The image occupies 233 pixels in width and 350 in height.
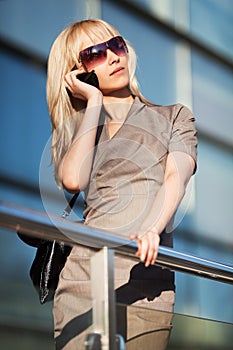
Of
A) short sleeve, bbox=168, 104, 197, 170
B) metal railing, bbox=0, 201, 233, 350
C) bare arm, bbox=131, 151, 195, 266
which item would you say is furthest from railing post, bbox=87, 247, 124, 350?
short sleeve, bbox=168, 104, 197, 170

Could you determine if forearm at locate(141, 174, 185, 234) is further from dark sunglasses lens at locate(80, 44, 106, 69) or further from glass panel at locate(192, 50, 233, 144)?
glass panel at locate(192, 50, 233, 144)

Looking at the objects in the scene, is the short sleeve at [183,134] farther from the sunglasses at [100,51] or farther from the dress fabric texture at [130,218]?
the sunglasses at [100,51]

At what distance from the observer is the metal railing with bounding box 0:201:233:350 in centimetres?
199

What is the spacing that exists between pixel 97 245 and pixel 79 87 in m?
0.60

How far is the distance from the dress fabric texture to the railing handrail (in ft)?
0.16

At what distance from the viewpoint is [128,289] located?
237 centimetres

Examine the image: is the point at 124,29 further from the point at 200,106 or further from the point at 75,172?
the point at 75,172

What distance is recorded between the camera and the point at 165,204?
2385 millimetres

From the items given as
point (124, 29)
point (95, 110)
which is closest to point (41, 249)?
point (95, 110)

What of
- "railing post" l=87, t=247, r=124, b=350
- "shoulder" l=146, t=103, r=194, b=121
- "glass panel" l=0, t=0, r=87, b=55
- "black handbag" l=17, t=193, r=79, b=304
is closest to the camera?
"railing post" l=87, t=247, r=124, b=350

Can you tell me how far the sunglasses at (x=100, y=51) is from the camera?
2.63m

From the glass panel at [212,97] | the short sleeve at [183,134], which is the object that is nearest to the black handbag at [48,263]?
the short sleeve at [183,134]

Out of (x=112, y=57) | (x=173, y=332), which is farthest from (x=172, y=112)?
(x=173, y=332)

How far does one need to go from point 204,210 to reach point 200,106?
0.79 metres
